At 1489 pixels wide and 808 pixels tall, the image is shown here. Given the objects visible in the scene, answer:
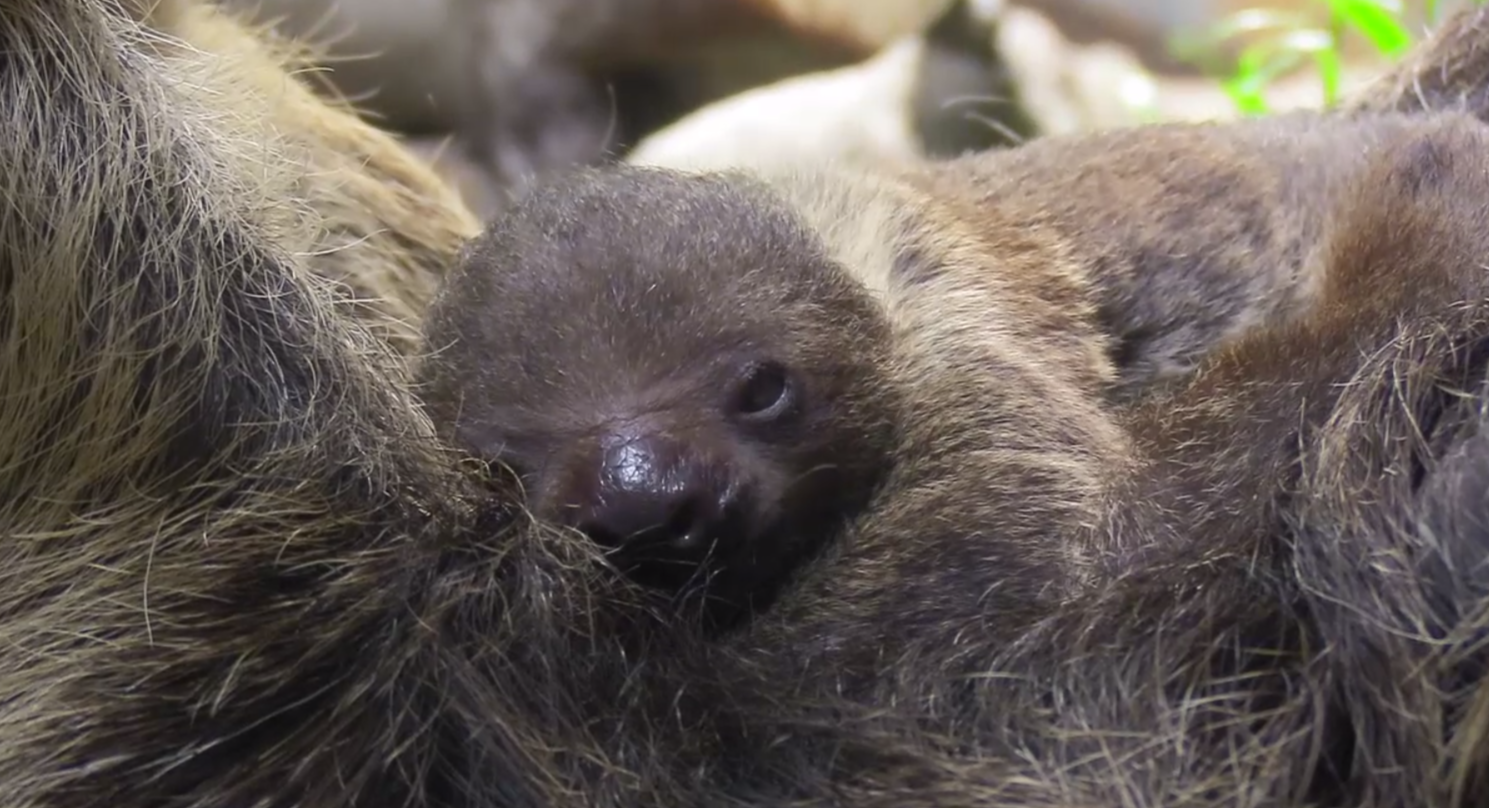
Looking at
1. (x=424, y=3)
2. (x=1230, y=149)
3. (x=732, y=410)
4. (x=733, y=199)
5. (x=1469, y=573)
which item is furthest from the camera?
(x=424, y=3)

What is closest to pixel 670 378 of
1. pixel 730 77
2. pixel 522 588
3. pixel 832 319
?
pixel 832 319

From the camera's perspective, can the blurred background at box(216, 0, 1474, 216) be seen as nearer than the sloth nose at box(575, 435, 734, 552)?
No

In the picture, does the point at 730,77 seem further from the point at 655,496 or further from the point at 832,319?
the point at 655,496

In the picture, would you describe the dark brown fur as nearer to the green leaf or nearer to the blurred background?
the green leaf

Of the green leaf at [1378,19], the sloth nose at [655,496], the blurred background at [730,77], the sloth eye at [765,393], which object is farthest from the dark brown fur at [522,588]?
the blurred background at [730,77]

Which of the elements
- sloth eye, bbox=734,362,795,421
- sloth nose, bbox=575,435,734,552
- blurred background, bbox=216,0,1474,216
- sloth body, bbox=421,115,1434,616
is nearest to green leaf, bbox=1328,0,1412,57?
blurred background, bbox=216,0,1474,216

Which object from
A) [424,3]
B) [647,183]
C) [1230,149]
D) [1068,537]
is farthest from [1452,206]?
[424,3]

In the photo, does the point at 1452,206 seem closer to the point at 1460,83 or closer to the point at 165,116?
the point at 1460,83
